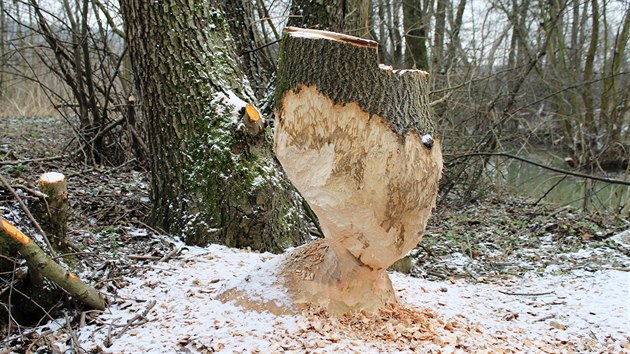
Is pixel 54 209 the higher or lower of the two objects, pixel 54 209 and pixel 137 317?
the higher

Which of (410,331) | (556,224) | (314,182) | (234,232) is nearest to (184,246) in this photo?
(234,232)

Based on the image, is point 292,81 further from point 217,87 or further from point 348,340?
point 217,87

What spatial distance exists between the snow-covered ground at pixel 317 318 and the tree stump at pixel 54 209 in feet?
1.42

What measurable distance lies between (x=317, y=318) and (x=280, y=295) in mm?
230

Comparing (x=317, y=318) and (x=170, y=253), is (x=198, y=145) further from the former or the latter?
(x=317, y=318)

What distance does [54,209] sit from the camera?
2619 mm

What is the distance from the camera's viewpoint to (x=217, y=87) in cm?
363

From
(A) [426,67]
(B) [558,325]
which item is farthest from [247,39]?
(A) [426,67]

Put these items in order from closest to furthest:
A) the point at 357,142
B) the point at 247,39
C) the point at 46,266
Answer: the point at 357,142 → the point at 46,266 → the point at 247,39

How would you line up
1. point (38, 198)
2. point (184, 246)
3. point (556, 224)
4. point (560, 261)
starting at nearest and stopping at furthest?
point (38, 198), point (184, 246), point (560, 261), point (556, 224)

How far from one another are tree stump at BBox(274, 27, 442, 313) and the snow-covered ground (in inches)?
12.4

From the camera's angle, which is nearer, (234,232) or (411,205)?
(411,205)

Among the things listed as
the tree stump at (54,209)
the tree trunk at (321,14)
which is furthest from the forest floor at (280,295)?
the tree trunk at (321,14)

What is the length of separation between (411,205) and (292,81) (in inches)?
30.3
